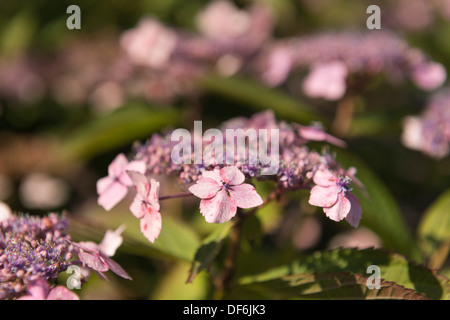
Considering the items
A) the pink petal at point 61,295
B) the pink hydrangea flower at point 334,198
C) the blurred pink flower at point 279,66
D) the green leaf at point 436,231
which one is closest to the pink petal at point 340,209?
the pink hydrangea flower at point 334,198

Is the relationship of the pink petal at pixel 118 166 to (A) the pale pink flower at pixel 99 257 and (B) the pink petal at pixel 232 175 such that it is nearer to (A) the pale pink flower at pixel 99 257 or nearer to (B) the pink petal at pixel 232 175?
(A) the pale pink flower at pixel 99 257

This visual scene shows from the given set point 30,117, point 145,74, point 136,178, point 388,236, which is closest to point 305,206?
point 388,236

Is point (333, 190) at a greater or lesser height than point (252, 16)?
lesser

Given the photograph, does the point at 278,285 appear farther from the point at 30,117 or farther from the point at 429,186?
the point at 30,117

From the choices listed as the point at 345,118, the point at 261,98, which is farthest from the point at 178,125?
the point at 345,118

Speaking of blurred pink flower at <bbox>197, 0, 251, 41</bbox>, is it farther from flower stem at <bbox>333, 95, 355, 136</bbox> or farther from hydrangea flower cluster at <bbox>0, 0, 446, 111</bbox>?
flower stem at <bbox>333, 95, 355, 136</bbox>

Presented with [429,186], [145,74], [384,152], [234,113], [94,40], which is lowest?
[429,186]

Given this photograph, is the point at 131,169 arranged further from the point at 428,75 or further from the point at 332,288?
the point at 428,75
